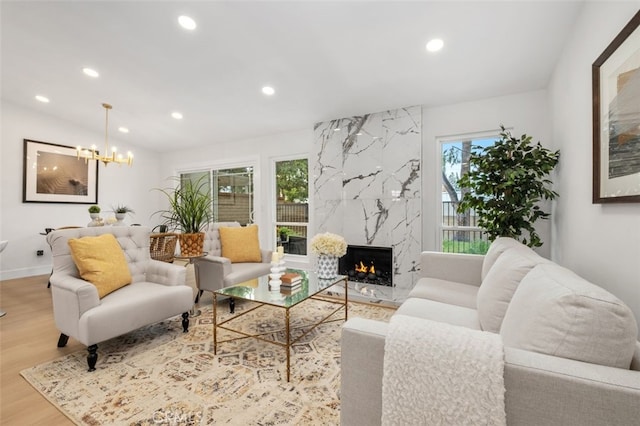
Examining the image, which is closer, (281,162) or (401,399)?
(401,399)

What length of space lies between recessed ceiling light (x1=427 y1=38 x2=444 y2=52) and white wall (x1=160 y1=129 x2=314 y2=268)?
7.67ft

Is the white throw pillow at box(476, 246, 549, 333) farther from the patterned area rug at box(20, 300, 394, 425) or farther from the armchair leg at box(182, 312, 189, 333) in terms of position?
the armchair leg at box(182, 312, 189, 333)

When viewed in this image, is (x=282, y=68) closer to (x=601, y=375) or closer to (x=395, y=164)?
(x=395, y=164)

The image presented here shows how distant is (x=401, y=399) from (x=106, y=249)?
2.49 m

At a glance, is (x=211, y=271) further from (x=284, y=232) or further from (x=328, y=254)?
(x=284, y=232)

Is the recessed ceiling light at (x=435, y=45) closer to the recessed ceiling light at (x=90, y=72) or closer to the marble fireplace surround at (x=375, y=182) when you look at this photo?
the marble fireplace surround at (x=375, y=182)

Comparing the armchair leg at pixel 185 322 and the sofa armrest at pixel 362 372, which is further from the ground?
the sofa armrest at pixel 362 372

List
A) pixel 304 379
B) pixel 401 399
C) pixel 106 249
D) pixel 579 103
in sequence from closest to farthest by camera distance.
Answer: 1. pixel 401 399
2. pixel 304 379
3. pixel 579 103
4. pixel 106 249

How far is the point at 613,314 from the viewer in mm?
789

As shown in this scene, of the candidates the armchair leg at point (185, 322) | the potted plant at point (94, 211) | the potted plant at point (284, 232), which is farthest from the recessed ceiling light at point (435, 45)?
the potted plant at point (94, 211)

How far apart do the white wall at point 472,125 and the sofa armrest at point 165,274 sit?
2.94 metres

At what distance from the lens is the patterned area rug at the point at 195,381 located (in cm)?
154

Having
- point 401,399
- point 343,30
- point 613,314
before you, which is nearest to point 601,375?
point 613,314

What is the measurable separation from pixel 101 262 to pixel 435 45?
345 cm
